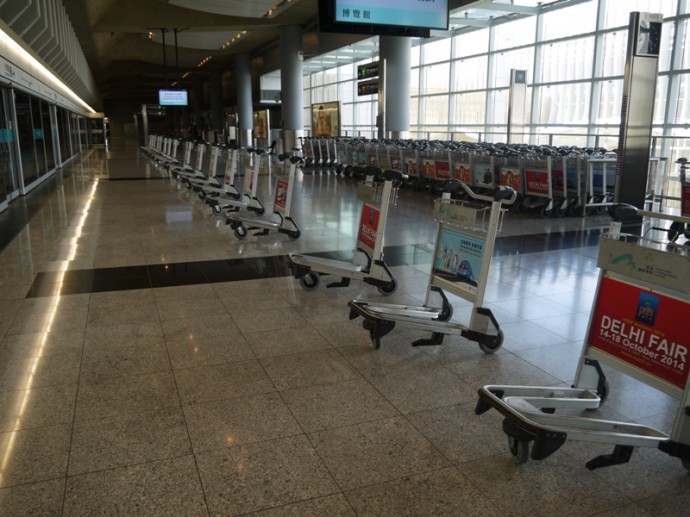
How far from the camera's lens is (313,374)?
3504mm

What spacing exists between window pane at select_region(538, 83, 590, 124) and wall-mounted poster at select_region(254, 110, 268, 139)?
66.8ft

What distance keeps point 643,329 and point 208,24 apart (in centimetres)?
2212

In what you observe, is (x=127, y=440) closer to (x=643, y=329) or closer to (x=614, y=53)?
(x=643, y=329)

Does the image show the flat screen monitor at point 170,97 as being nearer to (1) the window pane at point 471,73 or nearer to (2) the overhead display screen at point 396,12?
(1) the window pane at point 471,73

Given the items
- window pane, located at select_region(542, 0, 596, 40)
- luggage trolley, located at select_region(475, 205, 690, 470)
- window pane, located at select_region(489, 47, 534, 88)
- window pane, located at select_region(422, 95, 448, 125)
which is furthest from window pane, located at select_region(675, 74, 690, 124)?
luggage trolley, located at select_region(475, 205, 690, 470)

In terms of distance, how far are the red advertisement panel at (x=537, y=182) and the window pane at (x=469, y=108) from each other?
33.9 ft

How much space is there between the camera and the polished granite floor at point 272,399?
236 cm

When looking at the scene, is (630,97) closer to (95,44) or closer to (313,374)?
(313,374)

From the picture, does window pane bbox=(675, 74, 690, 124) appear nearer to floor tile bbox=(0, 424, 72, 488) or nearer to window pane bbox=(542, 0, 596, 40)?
window pane bbox=(542, 0, 596, 40)

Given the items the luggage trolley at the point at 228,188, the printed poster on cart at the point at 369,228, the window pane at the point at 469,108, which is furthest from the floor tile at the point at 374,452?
the window pane at the point at 469,108

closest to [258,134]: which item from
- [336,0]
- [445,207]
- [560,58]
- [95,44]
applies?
[95,44]

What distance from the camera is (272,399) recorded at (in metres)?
3.18

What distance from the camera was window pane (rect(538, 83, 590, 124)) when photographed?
51.7 ft

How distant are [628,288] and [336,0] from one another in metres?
6.85
